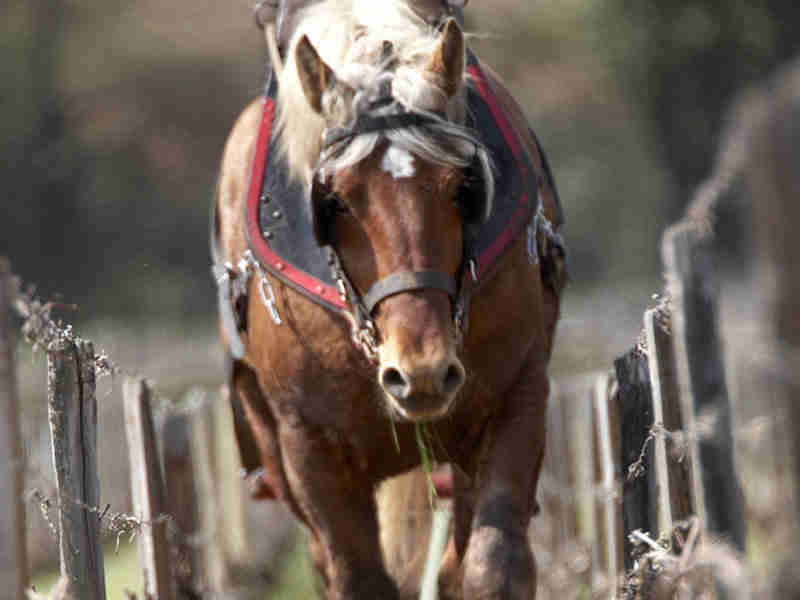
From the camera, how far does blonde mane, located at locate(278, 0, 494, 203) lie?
377 centimetres

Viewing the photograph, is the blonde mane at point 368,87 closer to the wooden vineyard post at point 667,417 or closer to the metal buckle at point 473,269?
the metal buckle at point 473,269

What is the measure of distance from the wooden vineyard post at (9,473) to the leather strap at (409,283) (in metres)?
1.08

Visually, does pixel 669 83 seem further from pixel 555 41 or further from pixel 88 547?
pixel 88 547

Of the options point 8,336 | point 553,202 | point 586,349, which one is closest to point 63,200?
point 586,349

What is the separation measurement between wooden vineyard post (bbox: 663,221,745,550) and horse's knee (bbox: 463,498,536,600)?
1259mm

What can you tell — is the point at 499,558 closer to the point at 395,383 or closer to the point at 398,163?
the point at 395,383

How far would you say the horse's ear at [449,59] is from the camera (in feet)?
12.8

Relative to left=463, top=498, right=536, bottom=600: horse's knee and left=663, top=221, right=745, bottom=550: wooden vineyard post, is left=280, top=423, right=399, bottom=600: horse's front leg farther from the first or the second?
left=663, top=221, right=745, bottom=550: wooden vineyard post

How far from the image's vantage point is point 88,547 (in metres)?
3.51

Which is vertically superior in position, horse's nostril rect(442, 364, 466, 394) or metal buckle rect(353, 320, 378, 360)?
metal buckle rect(353, 320, 378, 360)

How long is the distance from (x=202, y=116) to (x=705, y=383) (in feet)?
111

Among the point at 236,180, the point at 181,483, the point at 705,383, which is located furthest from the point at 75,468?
the point at 181,483

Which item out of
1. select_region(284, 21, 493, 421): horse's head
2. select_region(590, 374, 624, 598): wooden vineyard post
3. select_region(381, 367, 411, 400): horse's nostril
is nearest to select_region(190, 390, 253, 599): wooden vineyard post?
select_region(590, 374, 624, 598): wooden vineyard post

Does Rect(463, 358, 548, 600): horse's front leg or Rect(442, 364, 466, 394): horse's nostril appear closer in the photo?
Rect(442, 364, 466, 394): horse's nostril
